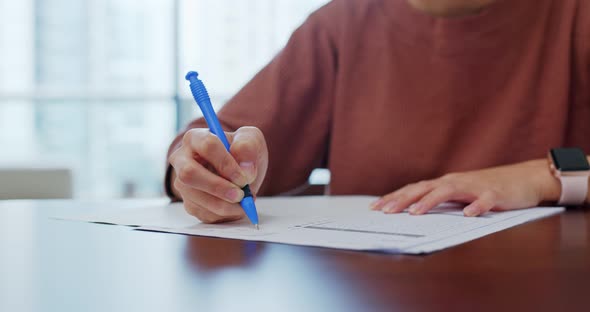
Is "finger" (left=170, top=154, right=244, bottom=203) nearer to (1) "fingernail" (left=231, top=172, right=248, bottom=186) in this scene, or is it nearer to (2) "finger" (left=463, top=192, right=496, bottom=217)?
(1) "fingernail" (left=231, top=172, right=248, bottom=186)

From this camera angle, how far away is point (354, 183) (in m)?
1.24

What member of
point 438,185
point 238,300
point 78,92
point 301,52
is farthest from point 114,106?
point 238,300

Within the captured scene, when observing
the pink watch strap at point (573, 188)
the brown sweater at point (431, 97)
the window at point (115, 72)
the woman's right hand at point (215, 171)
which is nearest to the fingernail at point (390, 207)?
the woman's right hand at point (215, 171)

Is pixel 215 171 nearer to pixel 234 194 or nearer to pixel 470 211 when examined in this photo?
pixel 234 194

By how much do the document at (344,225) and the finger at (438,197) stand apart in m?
0.01

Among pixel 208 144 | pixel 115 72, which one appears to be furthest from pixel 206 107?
pixel 115 72

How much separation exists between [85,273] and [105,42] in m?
4.18

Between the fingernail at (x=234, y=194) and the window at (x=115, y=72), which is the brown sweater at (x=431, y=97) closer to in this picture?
the fingernail at (x=234, y=194)

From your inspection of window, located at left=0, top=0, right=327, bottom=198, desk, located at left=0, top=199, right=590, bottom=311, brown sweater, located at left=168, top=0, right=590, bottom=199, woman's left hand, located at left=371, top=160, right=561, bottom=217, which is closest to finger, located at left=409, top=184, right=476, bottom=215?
woman's left hand, located at left=371, top=160, right=561, bottom=217

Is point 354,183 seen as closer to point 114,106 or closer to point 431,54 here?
point 431,54

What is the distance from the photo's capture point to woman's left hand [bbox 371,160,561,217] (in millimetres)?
727

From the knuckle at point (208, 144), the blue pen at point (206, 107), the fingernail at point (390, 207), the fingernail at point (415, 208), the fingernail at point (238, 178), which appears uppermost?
the blue pen at point (206, 107)

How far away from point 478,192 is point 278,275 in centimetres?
44

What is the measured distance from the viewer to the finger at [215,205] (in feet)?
2.07
